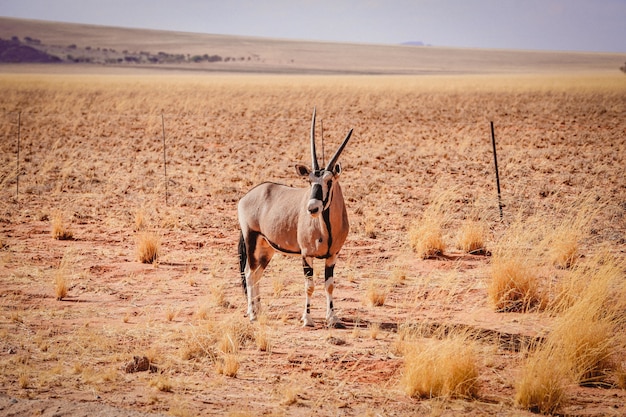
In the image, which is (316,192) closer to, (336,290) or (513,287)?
(336,290)

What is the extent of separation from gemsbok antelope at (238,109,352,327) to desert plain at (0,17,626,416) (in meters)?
0.51

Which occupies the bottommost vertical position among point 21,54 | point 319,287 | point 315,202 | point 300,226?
point 319,287

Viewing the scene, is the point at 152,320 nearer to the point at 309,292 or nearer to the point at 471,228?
the point at 309,292

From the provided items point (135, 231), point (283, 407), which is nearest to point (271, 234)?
point (283, 407)

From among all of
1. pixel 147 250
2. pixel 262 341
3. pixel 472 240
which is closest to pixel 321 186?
pixel 262 341

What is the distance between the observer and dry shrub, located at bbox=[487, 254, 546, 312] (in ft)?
25.8

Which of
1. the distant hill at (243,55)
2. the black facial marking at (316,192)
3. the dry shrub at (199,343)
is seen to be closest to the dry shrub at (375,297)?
the black facial marking at (316,192)

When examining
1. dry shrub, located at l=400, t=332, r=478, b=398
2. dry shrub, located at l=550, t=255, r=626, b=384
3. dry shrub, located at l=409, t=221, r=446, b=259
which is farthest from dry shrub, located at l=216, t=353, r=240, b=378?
dry shrub, located at l=409, t=221, r=446, b=259

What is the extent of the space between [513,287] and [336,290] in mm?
2406

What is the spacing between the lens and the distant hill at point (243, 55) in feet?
411

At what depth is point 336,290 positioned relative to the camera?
29.3ft

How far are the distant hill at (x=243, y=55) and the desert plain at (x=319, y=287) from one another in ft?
331

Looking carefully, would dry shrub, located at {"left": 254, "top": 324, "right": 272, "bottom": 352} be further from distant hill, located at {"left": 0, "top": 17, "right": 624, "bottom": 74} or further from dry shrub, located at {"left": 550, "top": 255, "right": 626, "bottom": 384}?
distant hill, located at {"left": 0, "top": 17, "right": 624, "bottom": 74}

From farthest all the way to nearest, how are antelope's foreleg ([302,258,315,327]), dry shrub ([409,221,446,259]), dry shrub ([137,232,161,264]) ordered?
dry shrub ([409,221,446,259]) < dry shrub ([137,232,161,264]) < antelope's foreleg ([302,258,315,327])
